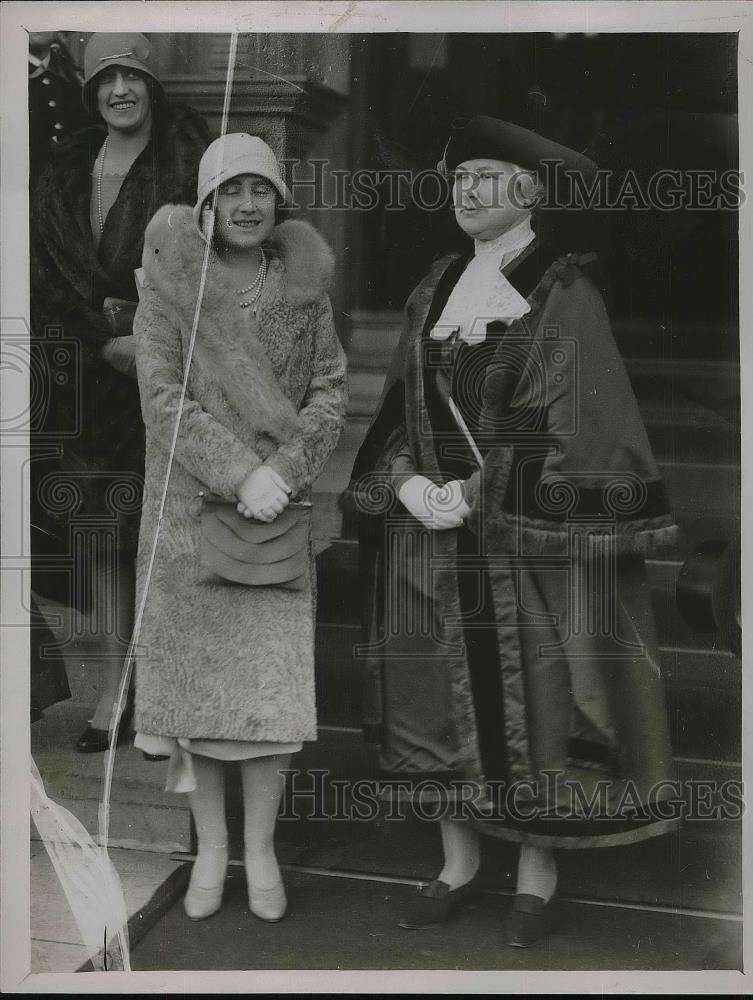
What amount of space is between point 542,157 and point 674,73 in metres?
0.48

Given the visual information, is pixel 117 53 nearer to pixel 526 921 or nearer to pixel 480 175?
pixel 480 175

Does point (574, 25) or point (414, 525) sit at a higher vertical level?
point (574, 25)

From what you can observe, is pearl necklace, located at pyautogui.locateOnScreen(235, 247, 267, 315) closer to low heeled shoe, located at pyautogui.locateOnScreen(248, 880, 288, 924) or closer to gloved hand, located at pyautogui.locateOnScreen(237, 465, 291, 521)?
gloved hand, located at pyautogui.locateOnScreen(237, 465, 291, 521)

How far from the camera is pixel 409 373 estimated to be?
11.7ft

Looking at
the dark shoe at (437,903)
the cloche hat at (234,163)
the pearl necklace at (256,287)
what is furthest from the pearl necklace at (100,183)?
the dark shoe at (437,903)

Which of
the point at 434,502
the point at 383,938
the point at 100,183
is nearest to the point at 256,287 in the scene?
the point at 100,183

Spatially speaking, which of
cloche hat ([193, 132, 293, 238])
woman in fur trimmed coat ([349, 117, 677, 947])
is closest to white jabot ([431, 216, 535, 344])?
woman in fur trimmed coat ([349, 117, 677, 947])

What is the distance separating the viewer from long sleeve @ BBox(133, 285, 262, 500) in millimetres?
3445

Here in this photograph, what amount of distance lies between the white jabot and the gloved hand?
62 centimetres

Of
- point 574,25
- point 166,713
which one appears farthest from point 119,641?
point 574,25

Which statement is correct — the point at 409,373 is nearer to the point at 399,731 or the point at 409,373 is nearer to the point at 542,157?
the point at 542,157

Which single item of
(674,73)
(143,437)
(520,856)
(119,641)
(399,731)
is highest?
(674,73)

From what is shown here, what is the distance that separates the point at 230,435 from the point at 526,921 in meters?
1.64

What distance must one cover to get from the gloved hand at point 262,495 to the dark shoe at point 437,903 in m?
1.20
